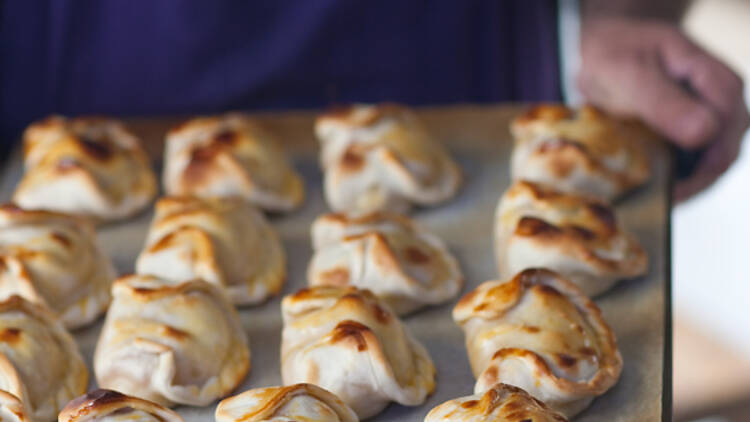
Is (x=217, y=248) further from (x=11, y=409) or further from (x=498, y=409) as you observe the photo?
(x=498, y=409)

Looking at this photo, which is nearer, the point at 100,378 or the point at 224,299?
the point at 100,378

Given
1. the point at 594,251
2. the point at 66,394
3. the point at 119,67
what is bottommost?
the point at 66,394

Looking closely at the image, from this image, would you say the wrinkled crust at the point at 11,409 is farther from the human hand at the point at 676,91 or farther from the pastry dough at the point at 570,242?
the human hand at the point at 676,91

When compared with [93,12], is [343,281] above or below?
below

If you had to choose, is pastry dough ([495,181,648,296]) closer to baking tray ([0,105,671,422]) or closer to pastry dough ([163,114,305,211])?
baking tray ([0,105,671,422])

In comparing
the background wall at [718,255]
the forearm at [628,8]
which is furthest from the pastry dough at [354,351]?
the background wall at [718,255]

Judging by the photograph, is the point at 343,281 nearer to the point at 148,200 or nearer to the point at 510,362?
the point at 510,362

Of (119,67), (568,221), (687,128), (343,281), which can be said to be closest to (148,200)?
(119,67)

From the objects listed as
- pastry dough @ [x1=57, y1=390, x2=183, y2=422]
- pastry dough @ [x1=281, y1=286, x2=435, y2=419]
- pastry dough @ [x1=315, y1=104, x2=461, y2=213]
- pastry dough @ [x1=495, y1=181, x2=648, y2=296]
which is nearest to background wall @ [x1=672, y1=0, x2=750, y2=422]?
pastry dough @ [x1=315, y1=104, x2=461, y2=213]
